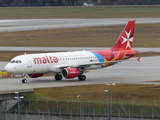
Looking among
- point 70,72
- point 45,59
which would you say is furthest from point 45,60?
point 70,72

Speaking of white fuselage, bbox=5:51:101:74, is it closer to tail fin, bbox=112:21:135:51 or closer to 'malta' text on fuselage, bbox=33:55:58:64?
'malta' text on fuselage, bbox=33:55:58:64

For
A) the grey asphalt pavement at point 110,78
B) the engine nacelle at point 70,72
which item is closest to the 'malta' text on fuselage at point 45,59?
the engine nacelle at point 70,72

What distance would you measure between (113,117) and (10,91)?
52.6ft

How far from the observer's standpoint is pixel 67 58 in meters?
77.2

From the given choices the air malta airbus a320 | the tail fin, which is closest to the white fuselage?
the air malta airbus a320

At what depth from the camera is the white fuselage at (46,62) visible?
7294cm

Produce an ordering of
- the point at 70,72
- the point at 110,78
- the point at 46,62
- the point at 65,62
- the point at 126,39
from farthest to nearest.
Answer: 1. the point at 126,39
2. the point at 110,78
3. the point at 65,62
4. the point at 46,62
5. the point at 70,72

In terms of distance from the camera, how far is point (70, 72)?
74.2 meters

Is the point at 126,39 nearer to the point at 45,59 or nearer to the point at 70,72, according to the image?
the point at 70,72

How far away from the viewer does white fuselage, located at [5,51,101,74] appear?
239 feet

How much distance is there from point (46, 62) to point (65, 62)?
355 cm

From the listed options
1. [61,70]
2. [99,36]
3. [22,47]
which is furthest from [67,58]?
[99,36]

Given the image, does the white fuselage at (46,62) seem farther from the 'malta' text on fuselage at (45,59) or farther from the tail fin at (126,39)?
the tail fin at (126,39)

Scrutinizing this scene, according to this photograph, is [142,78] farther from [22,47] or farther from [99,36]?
[99,36]
